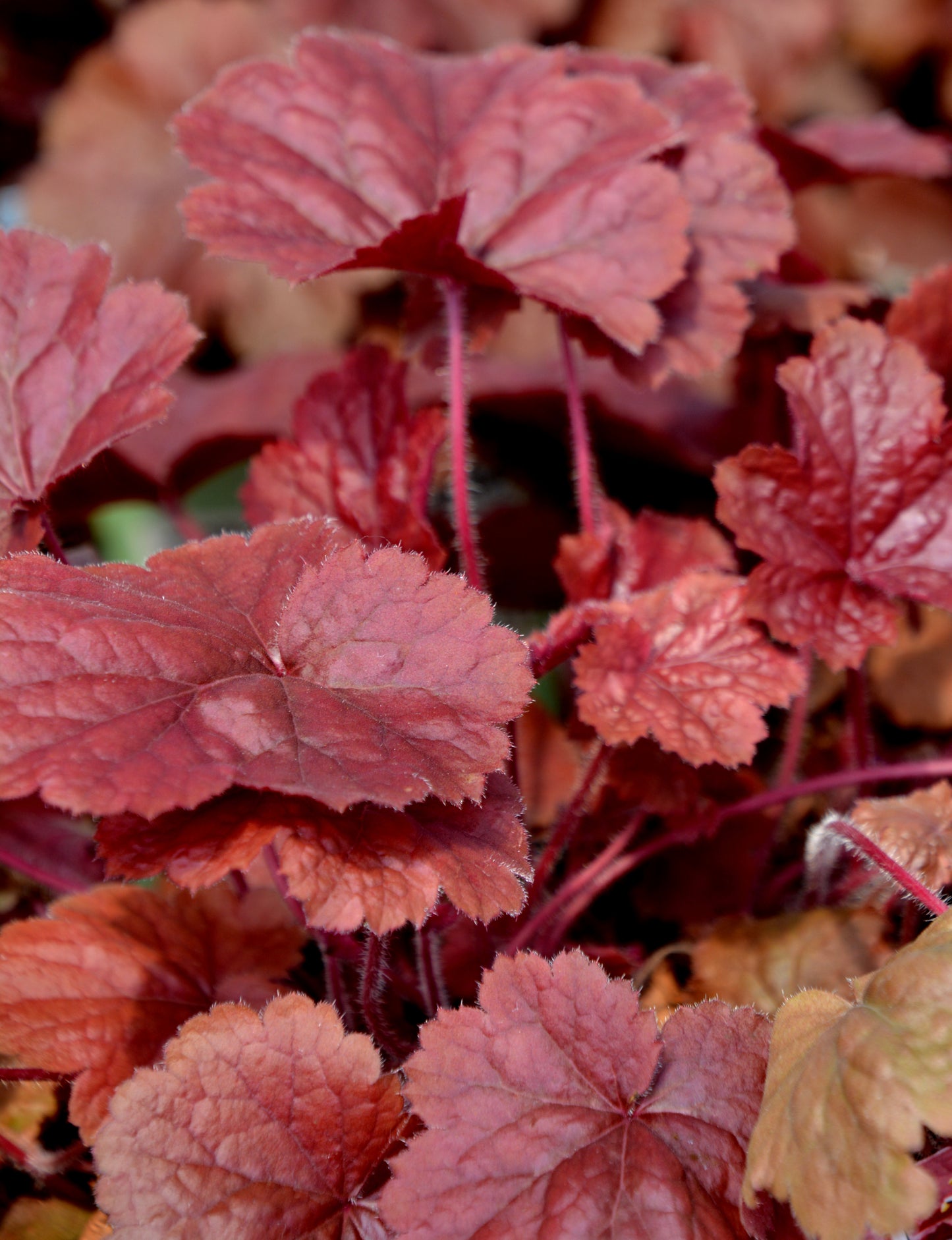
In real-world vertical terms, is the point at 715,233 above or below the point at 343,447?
above

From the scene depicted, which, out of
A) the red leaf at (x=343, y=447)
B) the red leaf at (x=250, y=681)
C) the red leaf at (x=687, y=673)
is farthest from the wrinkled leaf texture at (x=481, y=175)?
the red leaf at (x=250, y=681)

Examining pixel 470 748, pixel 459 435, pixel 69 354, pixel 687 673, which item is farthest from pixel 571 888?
pixel 69 354

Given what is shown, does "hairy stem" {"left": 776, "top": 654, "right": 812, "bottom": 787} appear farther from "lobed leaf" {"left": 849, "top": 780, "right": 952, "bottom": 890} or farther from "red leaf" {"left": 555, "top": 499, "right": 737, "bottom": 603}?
"lobed leaf" {"left": 849, "top": 780, "right": 952, "bottom": 890}

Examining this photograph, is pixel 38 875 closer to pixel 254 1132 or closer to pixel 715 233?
pixel 254 1132

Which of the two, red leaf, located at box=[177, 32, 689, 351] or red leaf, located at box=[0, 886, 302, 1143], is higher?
red leaf, located at box=[177, 32, 689, 351]

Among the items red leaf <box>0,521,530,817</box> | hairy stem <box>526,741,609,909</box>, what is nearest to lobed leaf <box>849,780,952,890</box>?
hairy stem <box>526,741,609,909</box>
